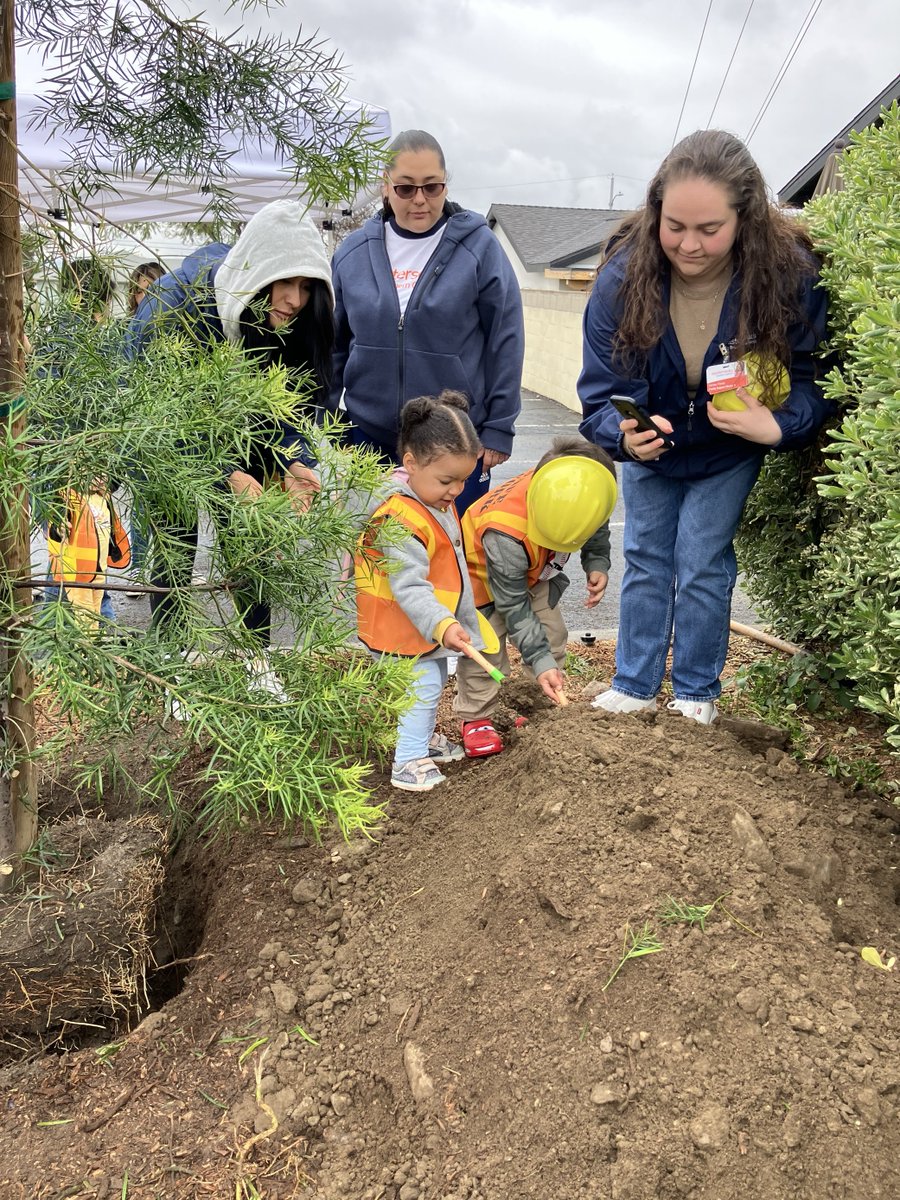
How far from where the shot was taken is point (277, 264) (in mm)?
3029

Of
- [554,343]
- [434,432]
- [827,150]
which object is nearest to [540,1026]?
[434,432]

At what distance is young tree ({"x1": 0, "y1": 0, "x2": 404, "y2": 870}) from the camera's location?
1.81 metres

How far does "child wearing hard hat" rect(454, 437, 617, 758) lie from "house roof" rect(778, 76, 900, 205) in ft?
24.3

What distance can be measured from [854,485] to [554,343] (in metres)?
18.0

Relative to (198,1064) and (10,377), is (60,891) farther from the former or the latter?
(10,377)

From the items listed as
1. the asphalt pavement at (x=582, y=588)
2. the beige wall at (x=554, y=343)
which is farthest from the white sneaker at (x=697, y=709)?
the beige wall at (x=554, y=343)

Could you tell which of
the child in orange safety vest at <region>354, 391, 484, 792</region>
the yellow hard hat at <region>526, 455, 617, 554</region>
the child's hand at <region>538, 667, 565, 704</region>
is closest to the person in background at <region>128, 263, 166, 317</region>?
the child in orange safety vest at <region>354, 391, 484, 792</region>

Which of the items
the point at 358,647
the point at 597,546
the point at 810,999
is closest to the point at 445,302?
the point at 597,546

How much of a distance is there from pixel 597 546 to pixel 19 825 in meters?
2.44

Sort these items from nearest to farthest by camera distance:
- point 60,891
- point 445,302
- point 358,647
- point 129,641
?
Answer: 1. point 129,641
2. point 60,891
3. point 358,647
4. point 445,302

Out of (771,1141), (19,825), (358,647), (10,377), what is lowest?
(771,1141)

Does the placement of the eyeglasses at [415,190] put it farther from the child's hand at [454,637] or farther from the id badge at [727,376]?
the child's hand at [454,637]

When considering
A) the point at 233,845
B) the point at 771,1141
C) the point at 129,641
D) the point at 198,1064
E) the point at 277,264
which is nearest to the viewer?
the point at 771,1141

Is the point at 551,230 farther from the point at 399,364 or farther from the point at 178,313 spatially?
the point at 178,313
